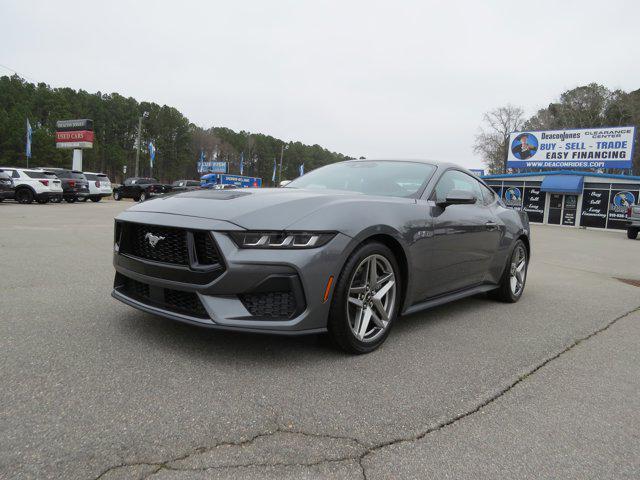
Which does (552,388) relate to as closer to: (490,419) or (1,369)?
(490,419)

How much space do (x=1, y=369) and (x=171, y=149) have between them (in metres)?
91.0

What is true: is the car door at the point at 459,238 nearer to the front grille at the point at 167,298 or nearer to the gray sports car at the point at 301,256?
the gray sports car at the point at 301,256

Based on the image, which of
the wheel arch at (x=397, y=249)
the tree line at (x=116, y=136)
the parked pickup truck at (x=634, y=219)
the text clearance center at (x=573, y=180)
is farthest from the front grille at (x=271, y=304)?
the tree line at (x=116, y=136)

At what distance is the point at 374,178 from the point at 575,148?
3237 centimetres

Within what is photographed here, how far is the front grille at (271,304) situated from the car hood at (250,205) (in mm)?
397

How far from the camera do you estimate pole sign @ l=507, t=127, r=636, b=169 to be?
2941 cm

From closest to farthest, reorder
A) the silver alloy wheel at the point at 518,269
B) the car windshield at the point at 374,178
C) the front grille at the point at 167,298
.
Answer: the front grille at the point at 167,298 < the car windshield at the point at 374,178 < the silver alloy wheel at the point at 518,269

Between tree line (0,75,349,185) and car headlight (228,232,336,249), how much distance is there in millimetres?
69078

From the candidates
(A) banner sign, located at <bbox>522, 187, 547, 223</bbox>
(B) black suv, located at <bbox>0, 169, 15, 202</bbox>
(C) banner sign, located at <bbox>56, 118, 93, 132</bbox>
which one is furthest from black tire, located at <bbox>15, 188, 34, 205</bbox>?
(A) banner sign, located at <bbox>522, 187, 547, 223</bbox>

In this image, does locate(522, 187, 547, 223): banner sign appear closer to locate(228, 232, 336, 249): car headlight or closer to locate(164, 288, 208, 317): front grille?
locate(228, 232, 336, 249): car headlight

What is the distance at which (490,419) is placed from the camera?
242 cm

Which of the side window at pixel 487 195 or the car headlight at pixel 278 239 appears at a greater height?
the side window at pixel 487 195

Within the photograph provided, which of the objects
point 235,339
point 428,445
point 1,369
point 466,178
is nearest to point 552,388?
point 428,445

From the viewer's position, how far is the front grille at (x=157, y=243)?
115 inches
